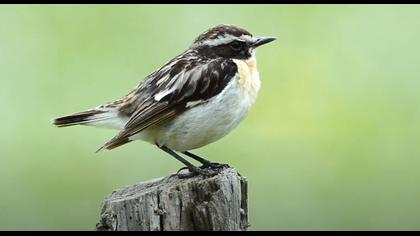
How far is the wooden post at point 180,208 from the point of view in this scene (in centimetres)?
717

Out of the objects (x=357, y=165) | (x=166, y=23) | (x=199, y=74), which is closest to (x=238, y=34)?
(x=199, y=74)

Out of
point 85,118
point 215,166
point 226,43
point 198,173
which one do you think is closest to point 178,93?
point 215,166

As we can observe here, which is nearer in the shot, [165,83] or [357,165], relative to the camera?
[165,83]

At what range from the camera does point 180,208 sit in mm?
7242

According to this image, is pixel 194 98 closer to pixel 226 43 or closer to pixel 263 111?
pixel 226 43

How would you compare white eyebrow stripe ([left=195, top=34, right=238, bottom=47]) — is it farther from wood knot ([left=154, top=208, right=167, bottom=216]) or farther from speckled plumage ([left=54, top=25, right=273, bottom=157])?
wood knot ([left=154, top=208, right=167, bottom=216])

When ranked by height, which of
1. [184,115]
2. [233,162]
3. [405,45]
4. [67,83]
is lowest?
[184,115]

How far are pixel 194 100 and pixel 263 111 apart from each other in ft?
15.8

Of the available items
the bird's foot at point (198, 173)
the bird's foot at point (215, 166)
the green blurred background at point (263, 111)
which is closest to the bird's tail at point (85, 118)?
the bird's foot at point (215, 166)

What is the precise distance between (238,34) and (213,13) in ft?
21.4

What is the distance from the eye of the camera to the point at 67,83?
13328 mm

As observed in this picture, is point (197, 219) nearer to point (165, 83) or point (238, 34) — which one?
point (165, 83)

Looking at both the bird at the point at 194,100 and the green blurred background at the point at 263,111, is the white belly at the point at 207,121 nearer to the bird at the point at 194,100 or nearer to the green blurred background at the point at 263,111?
the bird at the point at 194,100

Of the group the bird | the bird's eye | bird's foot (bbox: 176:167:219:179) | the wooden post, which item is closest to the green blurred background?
the bird
